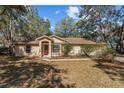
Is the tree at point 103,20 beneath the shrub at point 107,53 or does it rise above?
above

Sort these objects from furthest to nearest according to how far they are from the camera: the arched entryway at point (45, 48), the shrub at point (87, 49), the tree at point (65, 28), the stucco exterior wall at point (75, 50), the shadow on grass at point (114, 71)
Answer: the tree at point (65, 28)
the stucco exterior wall at point (75, 50)
the shrub at point (87, 49)
the arched entryway at point (45, 48)
the shadow on grass at point (114, 71)

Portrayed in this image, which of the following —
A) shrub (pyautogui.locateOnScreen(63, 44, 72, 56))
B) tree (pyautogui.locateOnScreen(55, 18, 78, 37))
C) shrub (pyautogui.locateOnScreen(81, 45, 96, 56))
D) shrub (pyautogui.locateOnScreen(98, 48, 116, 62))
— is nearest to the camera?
shrub (pyautogui.locateOnScreen(98, 48, 116, 62))

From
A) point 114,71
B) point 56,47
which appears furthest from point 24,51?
point 114,71

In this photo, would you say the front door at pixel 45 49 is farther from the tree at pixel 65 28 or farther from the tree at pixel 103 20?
the tree at pixel 65 28

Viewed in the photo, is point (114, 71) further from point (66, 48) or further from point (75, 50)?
point (75, 50)

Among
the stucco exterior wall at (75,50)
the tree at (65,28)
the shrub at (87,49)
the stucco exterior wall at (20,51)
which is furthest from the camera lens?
the tree at (65,28)

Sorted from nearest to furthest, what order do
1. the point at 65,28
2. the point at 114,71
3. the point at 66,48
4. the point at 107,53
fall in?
the point at 114,71 → the point at 107,53 → the point at 66,48 → the point at 65,28

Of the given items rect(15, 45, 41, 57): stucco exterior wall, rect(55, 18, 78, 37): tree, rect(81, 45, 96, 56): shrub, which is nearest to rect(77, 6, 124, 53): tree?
rect(81, 45, 96, 56): shrub

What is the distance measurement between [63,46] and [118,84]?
1812 centimetres

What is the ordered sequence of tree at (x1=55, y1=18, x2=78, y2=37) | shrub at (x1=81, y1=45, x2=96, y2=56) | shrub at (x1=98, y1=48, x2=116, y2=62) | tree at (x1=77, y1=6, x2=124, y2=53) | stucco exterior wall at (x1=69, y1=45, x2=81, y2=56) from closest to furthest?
shrub at (x1=98, y1=48, x2=116, y2=62), shrub at (x1=81, y1=45, x2=96, y2=56), stucco exterior wall at (x1=69, y1=45, x2=81, y2=56), tree at (x1=77, y1=6, x2=124, y2=53), tree at (x1=55, y1=18, x2=78, y2=37)

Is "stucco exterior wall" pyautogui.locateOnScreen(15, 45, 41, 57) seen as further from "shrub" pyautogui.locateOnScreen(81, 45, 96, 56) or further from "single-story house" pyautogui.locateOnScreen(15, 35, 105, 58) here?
"shrub" pyautogui.locateOnScreen(81, 45, 96, 56)

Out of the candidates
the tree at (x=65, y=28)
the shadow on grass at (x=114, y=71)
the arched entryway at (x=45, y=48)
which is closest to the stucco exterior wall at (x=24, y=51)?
the arched entryway at (x=45, y=48)

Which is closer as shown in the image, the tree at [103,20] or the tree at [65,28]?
the tree at [103,20]
